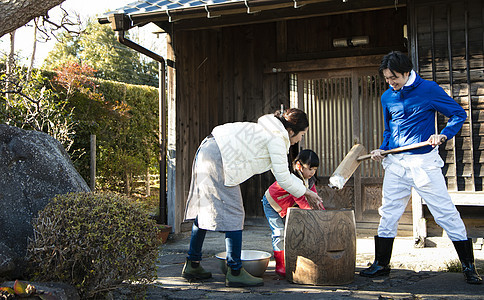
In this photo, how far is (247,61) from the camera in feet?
24.6

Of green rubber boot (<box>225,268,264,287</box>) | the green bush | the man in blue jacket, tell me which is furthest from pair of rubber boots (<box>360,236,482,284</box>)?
the green bush

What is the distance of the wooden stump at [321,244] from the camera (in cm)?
358

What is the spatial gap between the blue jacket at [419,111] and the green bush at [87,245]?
2297 millimetres

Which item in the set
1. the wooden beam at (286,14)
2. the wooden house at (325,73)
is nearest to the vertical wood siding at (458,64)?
the wooden house at (325,73)

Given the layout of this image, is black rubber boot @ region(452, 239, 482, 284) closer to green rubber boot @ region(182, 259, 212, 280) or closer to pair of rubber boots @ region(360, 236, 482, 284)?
pair of rubber boots @ region(360, 236, 482, 284)

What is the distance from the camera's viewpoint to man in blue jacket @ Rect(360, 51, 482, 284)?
3.77 metres

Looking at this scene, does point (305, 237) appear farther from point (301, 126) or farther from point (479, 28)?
point (479, 28)

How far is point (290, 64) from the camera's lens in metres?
7.14

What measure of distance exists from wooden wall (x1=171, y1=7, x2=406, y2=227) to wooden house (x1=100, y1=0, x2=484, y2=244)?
0.02 metres

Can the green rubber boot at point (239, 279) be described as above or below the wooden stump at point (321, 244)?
below

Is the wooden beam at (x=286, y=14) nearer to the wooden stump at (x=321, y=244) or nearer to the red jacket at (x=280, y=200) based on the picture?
the red jacket at (x=280, y=200)

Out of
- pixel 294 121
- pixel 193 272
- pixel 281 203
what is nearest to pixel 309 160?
pixel 281 203

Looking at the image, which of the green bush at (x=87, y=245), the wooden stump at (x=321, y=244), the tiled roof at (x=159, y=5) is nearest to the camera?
the green bush at (x=87, y=245)

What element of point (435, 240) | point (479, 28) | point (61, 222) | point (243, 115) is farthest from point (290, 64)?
point (61, 222)
